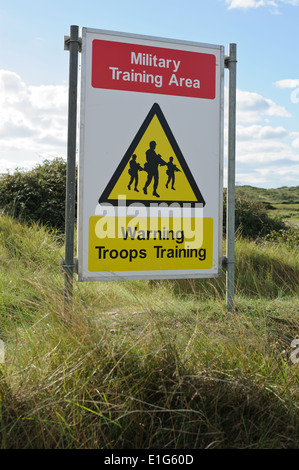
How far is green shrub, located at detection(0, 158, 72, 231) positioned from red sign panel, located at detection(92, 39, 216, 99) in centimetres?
647

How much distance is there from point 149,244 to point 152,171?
771 millimetres

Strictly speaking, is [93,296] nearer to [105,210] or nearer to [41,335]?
[105,210]

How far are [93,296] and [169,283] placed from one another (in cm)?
120

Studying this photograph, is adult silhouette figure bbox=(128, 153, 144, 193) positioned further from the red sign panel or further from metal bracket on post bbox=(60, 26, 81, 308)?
the red sign panel

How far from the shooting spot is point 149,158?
189 inches

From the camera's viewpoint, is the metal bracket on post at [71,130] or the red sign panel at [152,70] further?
the red sign panel at [152,70]

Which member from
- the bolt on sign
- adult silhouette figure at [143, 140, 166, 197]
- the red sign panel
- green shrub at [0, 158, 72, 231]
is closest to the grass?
the bolt on sign

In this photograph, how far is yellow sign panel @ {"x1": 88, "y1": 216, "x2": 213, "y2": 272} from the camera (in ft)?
15.4

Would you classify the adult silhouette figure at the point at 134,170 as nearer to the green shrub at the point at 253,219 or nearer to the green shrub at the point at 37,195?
the green shrub at the point at 37,195

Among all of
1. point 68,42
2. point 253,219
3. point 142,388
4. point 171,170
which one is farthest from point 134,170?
point 253,219

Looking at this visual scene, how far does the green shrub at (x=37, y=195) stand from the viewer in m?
11.1

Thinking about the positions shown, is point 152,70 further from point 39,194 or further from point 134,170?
point 39,194

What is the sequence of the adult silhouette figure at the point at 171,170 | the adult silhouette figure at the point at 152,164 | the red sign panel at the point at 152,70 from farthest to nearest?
the adult silhouette figure at the point at 171,170 → the adult silhouette figure at the point at 152,164 → the red sign panel at the point at 152,70

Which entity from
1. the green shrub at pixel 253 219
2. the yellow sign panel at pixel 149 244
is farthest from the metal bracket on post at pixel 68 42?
the green shrub at pixel 253 219
